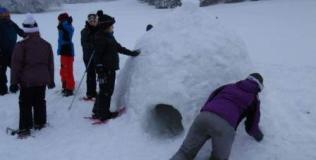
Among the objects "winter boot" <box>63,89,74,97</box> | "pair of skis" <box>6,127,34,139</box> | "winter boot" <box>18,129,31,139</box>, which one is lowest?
"pair of skis" <box>6,127,34,139</box>

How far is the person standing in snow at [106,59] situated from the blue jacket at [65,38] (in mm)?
1340

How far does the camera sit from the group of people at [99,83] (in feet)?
14.7

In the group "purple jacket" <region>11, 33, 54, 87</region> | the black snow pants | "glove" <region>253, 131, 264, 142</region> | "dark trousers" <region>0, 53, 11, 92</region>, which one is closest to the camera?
"glove" <region>253, 131, 264, 142</region>

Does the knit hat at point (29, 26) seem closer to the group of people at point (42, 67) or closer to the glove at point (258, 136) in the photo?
the group of people at point (42, 67)

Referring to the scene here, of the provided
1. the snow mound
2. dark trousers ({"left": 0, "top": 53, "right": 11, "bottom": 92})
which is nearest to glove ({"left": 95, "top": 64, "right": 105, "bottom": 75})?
the snow mound

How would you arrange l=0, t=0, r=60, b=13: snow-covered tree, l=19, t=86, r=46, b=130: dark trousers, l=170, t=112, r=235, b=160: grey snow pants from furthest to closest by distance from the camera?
l=0, t=0, r=60, b=13: snow-covered tree, l=19, t=86, r=46, b=130: dark trousers, l=170, t=112, r=235, b=160: grey snow pants

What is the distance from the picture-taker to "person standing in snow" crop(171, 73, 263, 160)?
444 cm

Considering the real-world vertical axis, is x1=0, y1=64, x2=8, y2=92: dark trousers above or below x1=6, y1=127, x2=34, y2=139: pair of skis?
above

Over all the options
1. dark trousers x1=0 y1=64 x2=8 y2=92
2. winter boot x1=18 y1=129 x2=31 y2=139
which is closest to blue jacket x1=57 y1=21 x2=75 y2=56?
dark trousers x1=0 y1=64 x2=8 y2=92

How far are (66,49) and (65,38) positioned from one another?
187 mm

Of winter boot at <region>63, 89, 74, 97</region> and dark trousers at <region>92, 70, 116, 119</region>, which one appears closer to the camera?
dark trousers at <region>92, 70, 116, 119</region>

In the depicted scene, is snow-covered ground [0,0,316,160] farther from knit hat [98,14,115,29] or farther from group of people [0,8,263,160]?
knit hat [98,14,115,29]

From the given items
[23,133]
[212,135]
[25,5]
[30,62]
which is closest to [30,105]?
[23,133]

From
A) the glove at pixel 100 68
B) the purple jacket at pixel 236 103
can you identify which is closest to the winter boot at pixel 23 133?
the glove at pixel 100 68
